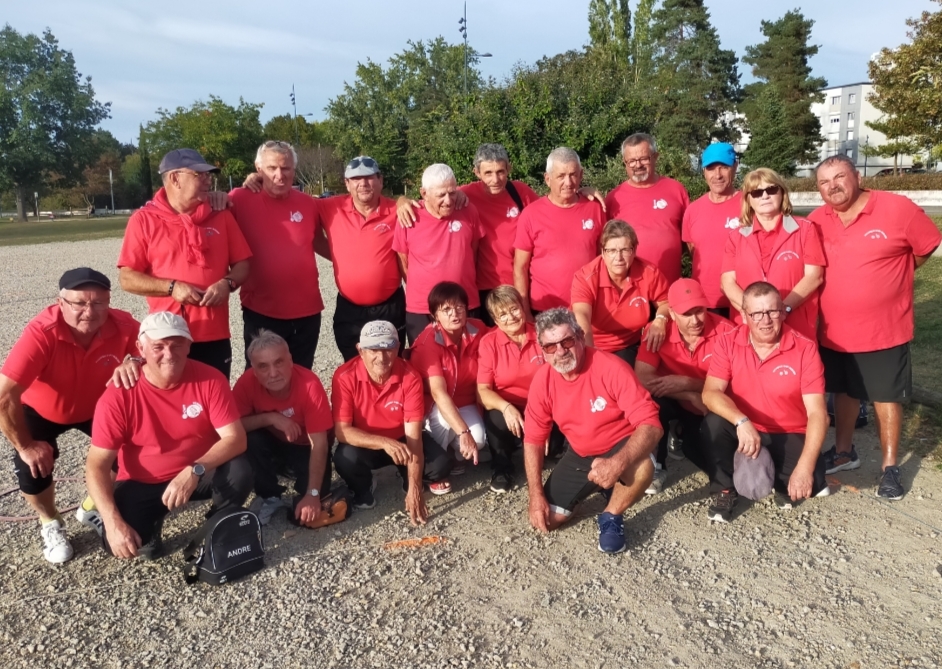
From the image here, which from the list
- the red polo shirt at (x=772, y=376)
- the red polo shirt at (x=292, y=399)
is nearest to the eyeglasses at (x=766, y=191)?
the red polo shirt at (x=772, y=376)

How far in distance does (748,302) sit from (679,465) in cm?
156

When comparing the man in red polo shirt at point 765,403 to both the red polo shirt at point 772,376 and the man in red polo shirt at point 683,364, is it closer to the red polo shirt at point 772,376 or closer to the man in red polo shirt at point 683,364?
the red polo shirt at point 772,376

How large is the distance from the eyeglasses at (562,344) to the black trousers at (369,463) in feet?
3.92

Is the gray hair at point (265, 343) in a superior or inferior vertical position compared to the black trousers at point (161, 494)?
superior

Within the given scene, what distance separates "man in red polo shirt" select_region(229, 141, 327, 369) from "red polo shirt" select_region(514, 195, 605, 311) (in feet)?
5.24

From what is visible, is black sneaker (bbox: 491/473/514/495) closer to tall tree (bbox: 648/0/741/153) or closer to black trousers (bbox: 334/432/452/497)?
black trousers (bbox: 334/432/452/497)

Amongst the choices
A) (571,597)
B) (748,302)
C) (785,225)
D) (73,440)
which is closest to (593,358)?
(748,302)

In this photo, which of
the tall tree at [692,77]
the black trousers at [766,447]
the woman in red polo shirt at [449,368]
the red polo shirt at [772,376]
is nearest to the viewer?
the red polo shirt at [772,376]

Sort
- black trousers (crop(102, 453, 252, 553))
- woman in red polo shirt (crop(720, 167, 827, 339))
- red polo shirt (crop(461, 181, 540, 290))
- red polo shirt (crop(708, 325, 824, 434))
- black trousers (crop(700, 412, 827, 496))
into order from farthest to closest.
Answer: red polo shirt (crop(461, 181, 540, 290)) → woman in red polo shirt (crop(720, 167, 827, 339)) → black trousers (crop(700, 412, 827, 496)) → red polo shirt (crop(708, 325, 824, 434)) → black trousers (crop(102, 453, 252, 553))

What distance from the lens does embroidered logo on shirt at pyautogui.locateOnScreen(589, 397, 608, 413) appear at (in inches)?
171

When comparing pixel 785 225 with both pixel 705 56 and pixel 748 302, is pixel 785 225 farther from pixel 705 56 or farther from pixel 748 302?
pixel 705 56

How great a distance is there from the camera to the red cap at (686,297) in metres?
4.87

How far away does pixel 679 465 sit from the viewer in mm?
5480

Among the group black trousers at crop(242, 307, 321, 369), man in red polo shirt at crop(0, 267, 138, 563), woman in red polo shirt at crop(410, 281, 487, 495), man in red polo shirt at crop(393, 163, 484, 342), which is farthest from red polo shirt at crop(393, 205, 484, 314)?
man in red polo shirt at crop(0, 267, 138, 563)
